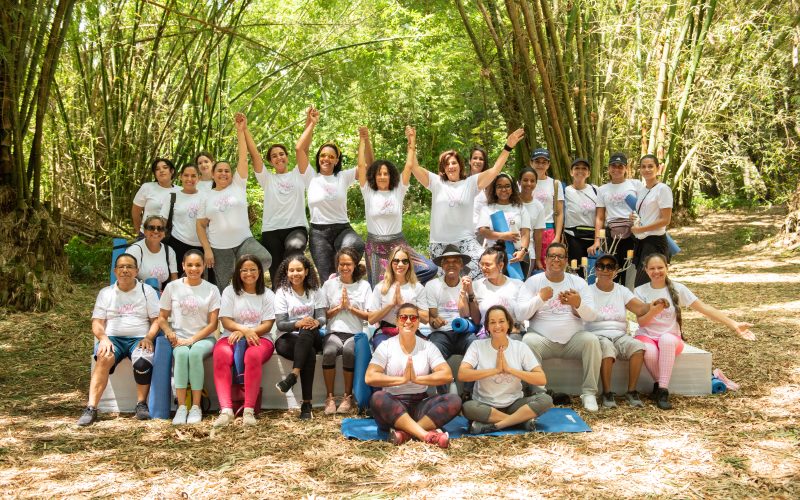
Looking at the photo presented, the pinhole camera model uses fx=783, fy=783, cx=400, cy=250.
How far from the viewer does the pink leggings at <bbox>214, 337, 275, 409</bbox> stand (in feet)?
12.5

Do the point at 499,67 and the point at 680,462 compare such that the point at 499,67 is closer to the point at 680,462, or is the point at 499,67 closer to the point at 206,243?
the point at 206,243

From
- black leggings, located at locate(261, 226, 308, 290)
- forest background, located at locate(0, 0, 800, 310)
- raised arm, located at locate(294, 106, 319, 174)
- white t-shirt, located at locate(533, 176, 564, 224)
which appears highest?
forest background, located at locate(0, 0, 800, 310)

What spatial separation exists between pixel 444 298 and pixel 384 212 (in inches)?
23.9

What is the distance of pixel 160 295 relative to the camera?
4.21 m

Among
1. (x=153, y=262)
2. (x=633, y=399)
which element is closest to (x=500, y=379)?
(x=633, y=399)

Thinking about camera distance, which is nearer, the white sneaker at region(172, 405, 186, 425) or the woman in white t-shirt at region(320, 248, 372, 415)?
the white sneaker at region(172, 405, 186, 425)

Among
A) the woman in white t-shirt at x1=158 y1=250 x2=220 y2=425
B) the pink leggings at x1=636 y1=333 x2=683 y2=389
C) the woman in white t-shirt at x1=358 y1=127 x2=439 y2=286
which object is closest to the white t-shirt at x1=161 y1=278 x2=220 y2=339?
the woman in white t-shirt at x1=158 y1=250 x2=220 y2=425

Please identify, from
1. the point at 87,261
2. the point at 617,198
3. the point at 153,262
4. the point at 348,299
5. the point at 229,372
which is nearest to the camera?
the point at 229,372

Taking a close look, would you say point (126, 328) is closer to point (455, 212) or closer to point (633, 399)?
point (455, 212)

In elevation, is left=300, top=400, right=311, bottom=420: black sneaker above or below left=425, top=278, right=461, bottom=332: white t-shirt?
below

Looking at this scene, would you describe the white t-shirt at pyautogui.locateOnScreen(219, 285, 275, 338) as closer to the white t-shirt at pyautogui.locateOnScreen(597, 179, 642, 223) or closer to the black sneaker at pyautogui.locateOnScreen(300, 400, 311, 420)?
the black sneaker at pyautogui.locateOnScreen(300, 400, 311, 420)

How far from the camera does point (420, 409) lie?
3488mm

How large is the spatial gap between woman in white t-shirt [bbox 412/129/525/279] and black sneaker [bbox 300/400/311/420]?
1145 millimetres

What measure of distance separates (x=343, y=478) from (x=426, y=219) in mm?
10067
